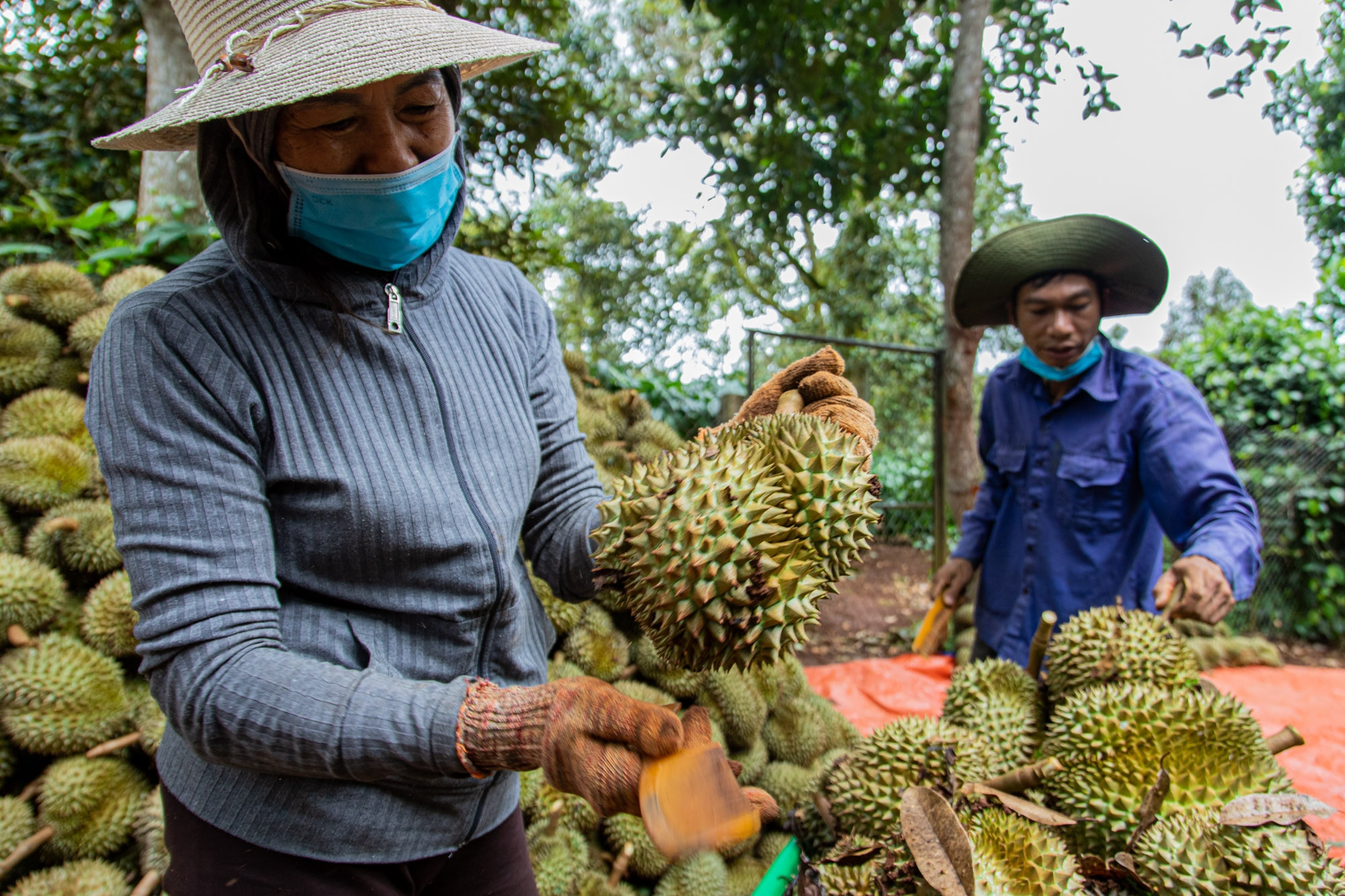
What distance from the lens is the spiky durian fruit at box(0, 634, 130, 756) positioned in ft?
7.48

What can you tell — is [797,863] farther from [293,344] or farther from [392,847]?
[293,344]

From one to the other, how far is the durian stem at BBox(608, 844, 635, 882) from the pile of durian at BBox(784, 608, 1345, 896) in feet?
A: 2.94

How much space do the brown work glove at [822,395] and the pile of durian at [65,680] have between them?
2234mm

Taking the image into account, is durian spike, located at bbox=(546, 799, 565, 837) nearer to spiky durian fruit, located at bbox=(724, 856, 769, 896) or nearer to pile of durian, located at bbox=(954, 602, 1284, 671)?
spiky durian fruit, located at bbox=(724, 856, 769, 896)

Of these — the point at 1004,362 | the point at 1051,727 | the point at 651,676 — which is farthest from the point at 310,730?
the point at 1004,362

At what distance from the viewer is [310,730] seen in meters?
1.02

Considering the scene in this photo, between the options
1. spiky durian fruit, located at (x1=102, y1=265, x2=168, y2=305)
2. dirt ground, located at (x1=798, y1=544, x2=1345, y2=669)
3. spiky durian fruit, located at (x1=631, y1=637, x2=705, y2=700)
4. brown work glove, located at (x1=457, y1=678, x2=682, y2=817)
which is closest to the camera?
brown work glove, located at (x1=457, y1=678, x2=682, y2=817)

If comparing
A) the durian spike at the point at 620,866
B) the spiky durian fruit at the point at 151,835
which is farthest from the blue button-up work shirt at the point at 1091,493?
the spiky durian fruit at the point at 151,835

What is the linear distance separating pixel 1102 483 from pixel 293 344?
10.4ft

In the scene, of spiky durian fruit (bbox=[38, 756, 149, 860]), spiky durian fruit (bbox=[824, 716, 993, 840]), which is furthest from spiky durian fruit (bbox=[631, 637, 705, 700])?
spiky durian fruit (bbox=[38, 756, 149, 860])

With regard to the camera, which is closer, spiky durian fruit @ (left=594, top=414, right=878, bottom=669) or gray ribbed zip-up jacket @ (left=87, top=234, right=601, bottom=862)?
gray ribbed zip-up jacket @ (left=87, top=234, right=601, bottom=862)

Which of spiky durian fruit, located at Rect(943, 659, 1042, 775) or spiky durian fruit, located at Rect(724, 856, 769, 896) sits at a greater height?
spiky durian fruit, located at Rect(943, 659, 1042, 775)

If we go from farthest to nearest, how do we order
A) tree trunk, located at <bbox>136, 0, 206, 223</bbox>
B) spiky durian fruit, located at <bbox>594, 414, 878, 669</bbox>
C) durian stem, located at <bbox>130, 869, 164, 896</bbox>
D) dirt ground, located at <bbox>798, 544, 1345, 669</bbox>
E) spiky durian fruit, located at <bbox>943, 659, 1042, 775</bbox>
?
dirt ground, located at <bbox>798, 544, 1345, 669</bbox> < tree trunk, located at <bbox>136, 0, 206, 223</bbox> < durian stem, located at <bbox>130, 869, 164, 896</bbox> < spiky durian fruit, located at <bbox>943, 659, 1042, 775</bbox> < spiky durian fruit, located at <bbox>594, 414, 878, 669</bbox>

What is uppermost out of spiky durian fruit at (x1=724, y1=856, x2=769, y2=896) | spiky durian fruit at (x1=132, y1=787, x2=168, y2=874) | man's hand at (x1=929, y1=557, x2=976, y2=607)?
man's hand at (x1=929, y1=557, x2=976, y2=607)
